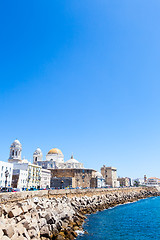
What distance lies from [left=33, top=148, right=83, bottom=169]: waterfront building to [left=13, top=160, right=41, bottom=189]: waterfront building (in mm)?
15934

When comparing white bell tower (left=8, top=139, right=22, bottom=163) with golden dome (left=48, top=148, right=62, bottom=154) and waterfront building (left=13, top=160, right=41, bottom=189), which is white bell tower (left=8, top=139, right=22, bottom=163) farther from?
golden dome (left=48, top=148, right=62, bottom=154)

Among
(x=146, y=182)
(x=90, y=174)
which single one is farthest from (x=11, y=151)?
(x=146, y=182)

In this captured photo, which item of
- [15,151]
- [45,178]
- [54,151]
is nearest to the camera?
[15,151]

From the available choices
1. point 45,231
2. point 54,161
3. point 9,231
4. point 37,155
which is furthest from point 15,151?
point 9,231

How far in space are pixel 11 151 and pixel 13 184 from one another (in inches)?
759

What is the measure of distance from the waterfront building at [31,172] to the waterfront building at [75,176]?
38.9 ft

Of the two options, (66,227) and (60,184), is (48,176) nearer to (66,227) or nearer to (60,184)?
(60,184)

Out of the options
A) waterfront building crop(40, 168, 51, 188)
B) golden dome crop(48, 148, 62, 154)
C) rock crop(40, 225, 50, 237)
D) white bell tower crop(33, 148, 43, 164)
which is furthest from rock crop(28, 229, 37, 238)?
golden dome crop(48, 148, 62, 154)

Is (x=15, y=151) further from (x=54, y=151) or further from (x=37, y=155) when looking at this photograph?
(x=54, y=151)

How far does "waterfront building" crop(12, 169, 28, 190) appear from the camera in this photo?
54031 mm

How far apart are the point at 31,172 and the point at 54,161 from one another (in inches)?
857

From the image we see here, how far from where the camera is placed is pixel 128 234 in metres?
23.8

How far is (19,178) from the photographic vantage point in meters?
54.8

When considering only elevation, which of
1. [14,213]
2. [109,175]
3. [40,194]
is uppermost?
[109,175]
